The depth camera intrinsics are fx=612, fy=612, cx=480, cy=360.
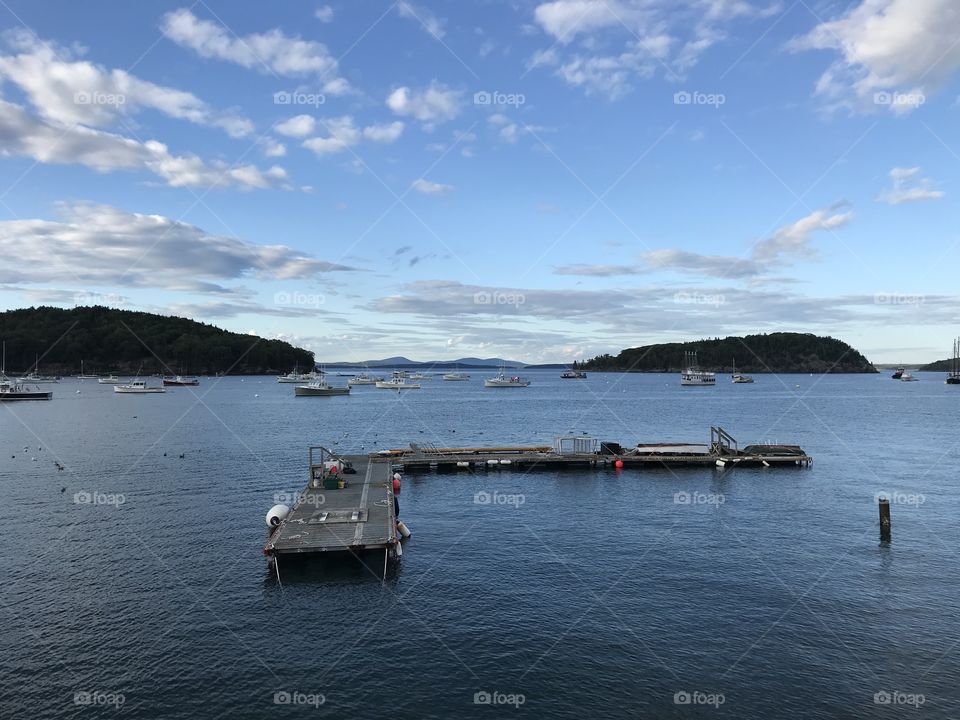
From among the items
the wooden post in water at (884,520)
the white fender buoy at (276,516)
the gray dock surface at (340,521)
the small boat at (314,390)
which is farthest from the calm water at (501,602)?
the small boat at (314,390)

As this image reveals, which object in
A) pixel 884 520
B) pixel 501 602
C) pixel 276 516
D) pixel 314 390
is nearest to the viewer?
pixel 501 602

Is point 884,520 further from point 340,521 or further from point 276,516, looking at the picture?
point 276,516

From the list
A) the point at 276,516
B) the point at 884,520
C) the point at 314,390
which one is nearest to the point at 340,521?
the point at 276,516

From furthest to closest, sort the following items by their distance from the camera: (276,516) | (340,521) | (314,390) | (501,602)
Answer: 1. (314,390)
2. (276,516)
3. (340,521)
4. (501,602)

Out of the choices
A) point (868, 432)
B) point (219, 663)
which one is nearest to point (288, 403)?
point (868, 432)

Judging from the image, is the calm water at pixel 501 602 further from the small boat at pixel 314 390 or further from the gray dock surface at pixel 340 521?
the small boat at pixel 314 390

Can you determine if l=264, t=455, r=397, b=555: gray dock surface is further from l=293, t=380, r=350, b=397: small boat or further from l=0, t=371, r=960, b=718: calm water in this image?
l=293, t=380, r=350, b=397: small boat
